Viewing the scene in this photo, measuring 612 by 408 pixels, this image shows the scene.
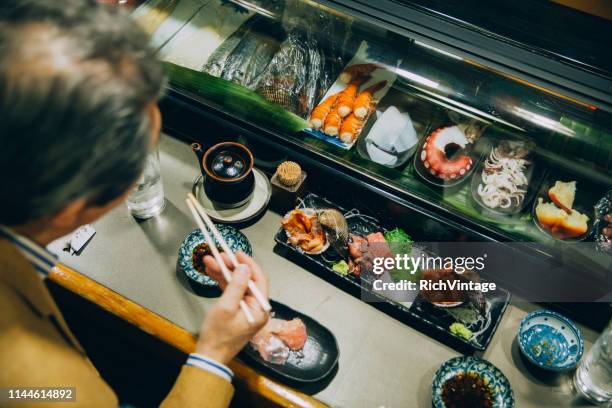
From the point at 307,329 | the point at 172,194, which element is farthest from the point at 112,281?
the point at 307,329

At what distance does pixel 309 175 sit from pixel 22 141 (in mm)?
1844

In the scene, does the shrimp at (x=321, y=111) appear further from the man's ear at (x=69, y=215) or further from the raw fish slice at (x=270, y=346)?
the man's ear at (x=69, y=215)

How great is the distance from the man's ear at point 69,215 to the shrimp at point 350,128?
65.3 inches

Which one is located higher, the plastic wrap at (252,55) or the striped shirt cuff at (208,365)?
the plastic wrap at (252,55)

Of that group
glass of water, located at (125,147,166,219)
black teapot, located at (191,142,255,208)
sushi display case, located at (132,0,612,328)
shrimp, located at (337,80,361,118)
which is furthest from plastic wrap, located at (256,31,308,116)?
glass of water, located at (125,147,166,219)

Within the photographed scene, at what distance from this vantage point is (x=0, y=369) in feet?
5.30

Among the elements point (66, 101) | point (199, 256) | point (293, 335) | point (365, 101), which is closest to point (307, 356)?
point (293, 335)

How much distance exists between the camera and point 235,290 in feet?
6.66

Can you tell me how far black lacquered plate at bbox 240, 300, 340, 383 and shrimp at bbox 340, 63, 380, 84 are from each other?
1451 millimetres

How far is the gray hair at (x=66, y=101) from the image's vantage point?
4.33 feet

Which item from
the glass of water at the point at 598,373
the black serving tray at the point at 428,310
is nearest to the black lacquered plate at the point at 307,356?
the black serving tray at the point at 428,310

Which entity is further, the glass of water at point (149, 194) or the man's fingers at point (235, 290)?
the glass of water at point (149, 194)

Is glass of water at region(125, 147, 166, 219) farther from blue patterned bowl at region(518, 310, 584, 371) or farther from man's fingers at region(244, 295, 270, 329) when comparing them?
blue patterned bowl at region(518, 310, 584, 371)

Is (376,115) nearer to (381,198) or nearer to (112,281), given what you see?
(381,198)
